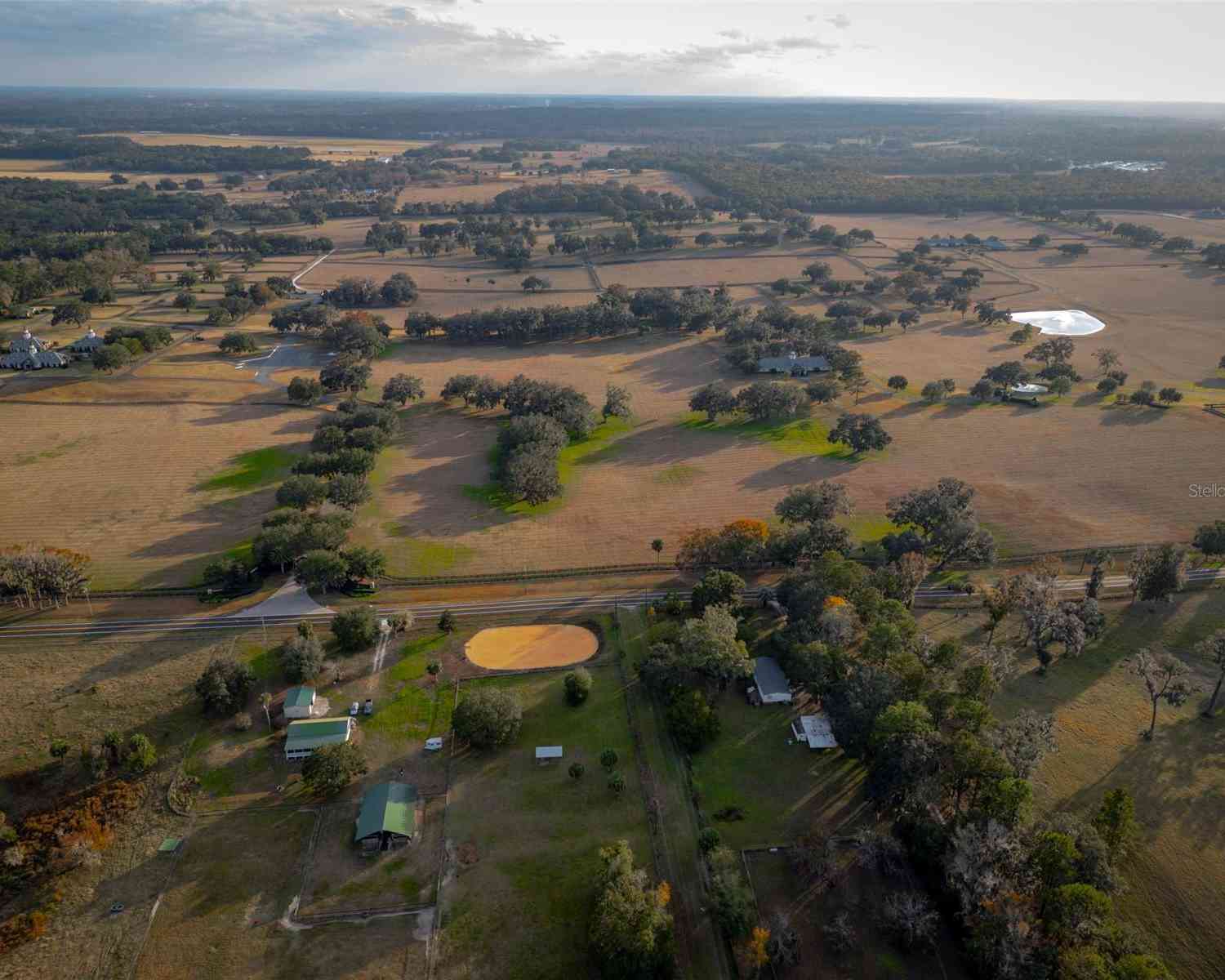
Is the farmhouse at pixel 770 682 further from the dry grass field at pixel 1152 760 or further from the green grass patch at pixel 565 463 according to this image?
the green grass patch at pixel 565 463

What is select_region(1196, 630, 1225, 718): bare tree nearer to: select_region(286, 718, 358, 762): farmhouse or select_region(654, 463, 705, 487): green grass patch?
select_region(654, 463, 705, 487): green grass patch

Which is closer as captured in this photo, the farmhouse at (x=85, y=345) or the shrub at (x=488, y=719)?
the shrub at (x=488, y=719)

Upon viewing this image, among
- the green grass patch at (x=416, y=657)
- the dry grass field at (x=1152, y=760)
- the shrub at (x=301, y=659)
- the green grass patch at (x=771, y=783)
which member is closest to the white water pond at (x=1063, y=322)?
the dry grass field at (x=1152, y=760)

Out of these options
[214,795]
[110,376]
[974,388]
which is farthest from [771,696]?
[110,376]

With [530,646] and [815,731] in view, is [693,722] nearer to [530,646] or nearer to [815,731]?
[815,731]

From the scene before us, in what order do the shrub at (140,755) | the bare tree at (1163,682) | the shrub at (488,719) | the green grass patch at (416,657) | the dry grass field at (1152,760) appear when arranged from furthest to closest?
the green grass patch at (416,657), the bare tree at (1163,682), the shrub at (488,719), the shrub at (140,755), the dry grass field at (1152,760)

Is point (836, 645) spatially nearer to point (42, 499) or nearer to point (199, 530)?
point (199, 530)
